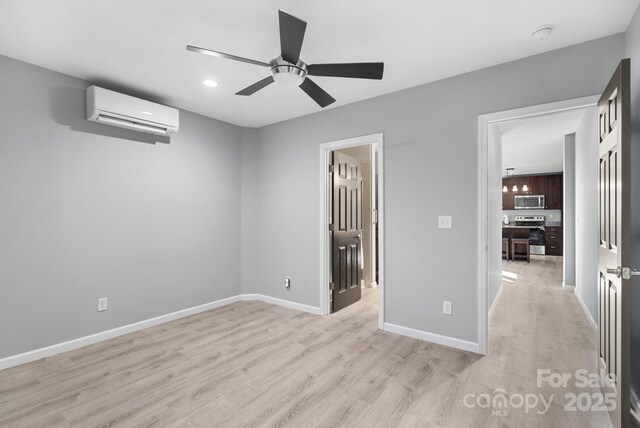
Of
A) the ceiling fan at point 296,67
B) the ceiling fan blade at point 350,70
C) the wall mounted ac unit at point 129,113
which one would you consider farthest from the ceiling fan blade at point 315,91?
the wall mounted ac unit at point 129,113

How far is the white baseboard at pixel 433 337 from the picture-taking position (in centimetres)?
279

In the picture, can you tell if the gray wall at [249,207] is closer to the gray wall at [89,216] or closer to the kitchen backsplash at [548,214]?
Result: the gray wall at [89,216]

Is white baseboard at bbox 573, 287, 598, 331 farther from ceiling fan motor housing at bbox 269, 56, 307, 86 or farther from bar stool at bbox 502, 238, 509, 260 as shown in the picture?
ceiling fan motor housing at bbox 269, 56, 307, 86

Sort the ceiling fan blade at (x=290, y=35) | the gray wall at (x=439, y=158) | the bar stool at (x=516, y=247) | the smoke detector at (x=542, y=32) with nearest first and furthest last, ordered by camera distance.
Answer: the ceiling fan blade at (x=290, y=35) → the smoke detector at (x=542, y=32) → the gray wall at (x=439, y=158) → the bar stool at (x=516, y=247)

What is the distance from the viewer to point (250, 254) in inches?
178

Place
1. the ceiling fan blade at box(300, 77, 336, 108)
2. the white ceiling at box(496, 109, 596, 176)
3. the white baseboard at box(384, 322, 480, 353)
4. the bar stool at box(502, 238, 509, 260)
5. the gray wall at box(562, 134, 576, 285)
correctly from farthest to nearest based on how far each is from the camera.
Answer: the bar stool at box(502, 238, 509, 260)
the gray wall at box(562, 134, 576, 285)
the white ceiling at box(496, 109, 596, 176)
the white baseboard at box(384, 322, 480, 353)
the ceiling fan blade at box(300, 77, 336, 108)

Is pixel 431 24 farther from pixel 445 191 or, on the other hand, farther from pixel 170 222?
pixel 170 222

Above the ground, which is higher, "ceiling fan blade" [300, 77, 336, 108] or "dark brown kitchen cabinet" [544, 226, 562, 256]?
"ceiling fan blade" [300, 77, 336, 108]

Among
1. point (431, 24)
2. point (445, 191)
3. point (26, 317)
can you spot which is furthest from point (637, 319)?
point (26, 317)

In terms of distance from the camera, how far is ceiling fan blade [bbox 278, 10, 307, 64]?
59.8 inches

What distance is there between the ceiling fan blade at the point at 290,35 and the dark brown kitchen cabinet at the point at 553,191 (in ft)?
35.9

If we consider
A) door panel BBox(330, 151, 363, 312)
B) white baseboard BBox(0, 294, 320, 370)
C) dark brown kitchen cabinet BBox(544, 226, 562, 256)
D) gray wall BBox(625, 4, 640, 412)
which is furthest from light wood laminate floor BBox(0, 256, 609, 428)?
dark brown kitchen cabinet BBox(544, 226, 562, 256)

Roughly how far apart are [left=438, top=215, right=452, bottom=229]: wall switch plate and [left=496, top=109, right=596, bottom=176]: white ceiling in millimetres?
1010

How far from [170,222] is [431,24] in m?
3.33
